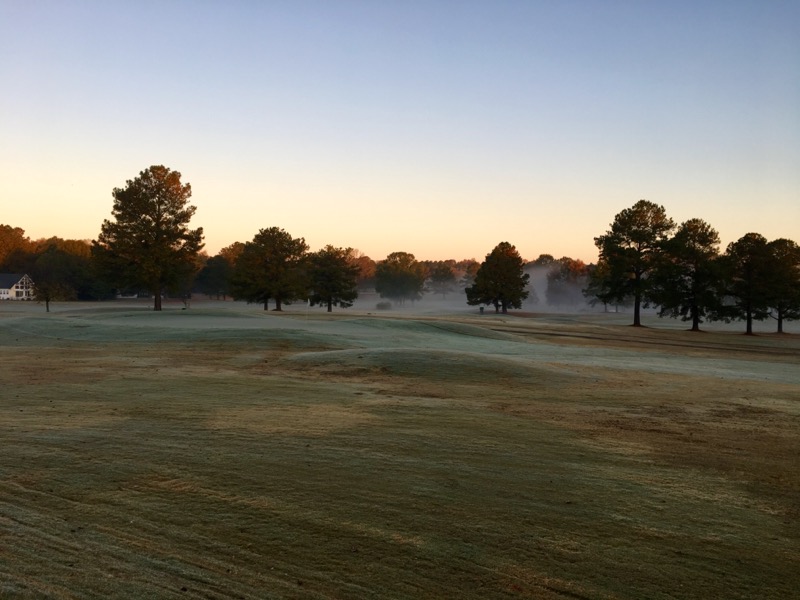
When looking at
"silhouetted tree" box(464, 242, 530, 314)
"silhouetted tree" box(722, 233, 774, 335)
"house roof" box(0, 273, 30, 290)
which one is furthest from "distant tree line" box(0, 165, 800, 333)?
"house roof" box(0, 273, 30, 290)

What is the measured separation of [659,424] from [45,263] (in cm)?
13259

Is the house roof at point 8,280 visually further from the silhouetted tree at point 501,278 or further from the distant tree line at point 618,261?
the silhouetted tree at point 501,278

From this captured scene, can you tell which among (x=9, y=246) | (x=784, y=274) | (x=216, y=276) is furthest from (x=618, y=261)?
(x=9, y=246)

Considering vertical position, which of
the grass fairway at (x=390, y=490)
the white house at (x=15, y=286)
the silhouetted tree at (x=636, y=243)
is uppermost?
the silhouetted tree at (x=636, y=243)

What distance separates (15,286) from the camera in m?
129

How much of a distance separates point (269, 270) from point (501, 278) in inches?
1443

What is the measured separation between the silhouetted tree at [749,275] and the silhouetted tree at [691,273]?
1.41m

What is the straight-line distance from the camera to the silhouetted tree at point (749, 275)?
6081cm

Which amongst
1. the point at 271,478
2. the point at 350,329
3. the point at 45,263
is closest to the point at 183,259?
the point at 350,329

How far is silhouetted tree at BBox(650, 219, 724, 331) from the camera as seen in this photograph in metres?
61.8

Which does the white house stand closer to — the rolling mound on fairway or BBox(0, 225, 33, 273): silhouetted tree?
BBox(0, 225, 33, 273): silhouetted tree

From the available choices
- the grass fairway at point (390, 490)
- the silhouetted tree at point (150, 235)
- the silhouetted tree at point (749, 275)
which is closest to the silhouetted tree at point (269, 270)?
the silhouetted tree at point (150, 235)

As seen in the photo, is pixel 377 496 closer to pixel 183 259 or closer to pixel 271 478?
pixel 271 478

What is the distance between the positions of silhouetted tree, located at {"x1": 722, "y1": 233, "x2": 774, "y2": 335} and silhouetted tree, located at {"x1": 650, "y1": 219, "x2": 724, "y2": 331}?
4.64 ft
